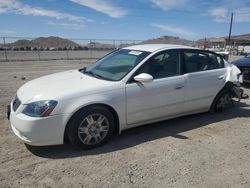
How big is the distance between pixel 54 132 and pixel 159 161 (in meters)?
1.53

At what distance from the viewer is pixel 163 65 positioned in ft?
15.8

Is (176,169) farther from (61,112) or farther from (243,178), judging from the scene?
(61,112)

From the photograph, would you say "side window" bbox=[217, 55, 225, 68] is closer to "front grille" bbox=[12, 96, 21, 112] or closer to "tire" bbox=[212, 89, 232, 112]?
"tire" bbox=[212, 89, 232, 112]

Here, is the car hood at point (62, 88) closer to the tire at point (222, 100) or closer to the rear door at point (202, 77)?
the rear door at point (202, 77)

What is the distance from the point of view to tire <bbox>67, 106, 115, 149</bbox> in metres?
3.87

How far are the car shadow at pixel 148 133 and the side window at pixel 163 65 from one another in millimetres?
1015

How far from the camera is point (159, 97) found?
15.1 ft

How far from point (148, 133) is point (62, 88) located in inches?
68.8

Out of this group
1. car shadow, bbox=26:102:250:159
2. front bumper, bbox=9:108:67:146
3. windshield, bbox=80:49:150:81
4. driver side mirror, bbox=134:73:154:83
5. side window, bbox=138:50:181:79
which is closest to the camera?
front bumper, bbox=9:108:67:146

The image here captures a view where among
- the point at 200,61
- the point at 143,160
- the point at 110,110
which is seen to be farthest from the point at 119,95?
the point at 200,61

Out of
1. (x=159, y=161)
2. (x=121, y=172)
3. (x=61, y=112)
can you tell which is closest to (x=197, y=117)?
(x=159, y=161)

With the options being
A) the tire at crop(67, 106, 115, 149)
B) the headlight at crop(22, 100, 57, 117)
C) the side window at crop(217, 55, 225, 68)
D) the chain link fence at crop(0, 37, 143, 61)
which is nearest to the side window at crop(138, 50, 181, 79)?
the tire at crop(67, 106, 115, 149)

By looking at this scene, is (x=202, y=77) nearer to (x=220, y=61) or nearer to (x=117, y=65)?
(x=220, y=61)

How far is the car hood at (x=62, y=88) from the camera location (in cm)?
380
